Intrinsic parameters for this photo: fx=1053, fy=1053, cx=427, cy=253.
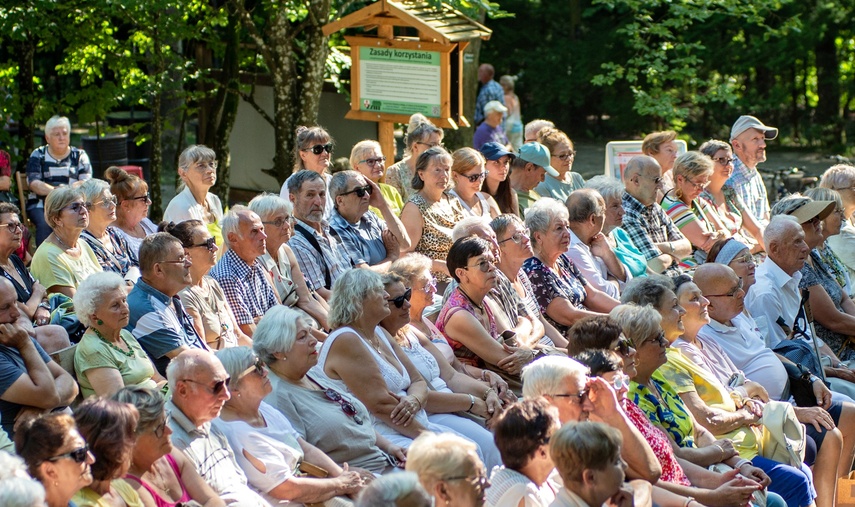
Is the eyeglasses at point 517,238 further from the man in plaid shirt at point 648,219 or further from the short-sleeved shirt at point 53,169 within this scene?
the short-sleeved shirt at point 53,169

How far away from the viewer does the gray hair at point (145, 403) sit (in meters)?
3.54

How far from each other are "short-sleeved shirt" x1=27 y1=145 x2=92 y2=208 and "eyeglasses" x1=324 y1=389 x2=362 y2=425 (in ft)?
15.6

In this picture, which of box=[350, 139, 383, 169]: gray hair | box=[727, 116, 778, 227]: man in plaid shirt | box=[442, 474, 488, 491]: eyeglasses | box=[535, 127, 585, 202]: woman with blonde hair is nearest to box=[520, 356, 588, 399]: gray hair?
box=[442, 474, 488, 491]: eyeglasses

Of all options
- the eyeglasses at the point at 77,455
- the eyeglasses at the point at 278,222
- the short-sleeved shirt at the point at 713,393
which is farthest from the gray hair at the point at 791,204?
the eyeglasses at the point at 77,455

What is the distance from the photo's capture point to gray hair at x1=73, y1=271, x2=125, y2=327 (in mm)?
4328

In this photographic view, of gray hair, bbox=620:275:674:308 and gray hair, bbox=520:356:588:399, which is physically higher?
gray hair, bbox=620:275:674:308

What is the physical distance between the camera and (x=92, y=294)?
4.33 metres

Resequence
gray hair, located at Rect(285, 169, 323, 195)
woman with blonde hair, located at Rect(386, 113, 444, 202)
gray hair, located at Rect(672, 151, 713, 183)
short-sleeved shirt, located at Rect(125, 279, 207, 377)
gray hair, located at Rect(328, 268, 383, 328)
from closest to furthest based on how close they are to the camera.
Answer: short-sleeved shirt, located at Rect(125, 279, 207, 377) < gray hair, located at Rect(328, 268, 383, 328) < gray hair, located at Rect(285, 169, 323, 195) < gray hair, located at Rect(672, 151, 713, 183) < woman with blonde hair, located at Rect(386, 113, 444, 202)

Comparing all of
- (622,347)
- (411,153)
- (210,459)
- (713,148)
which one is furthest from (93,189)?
(713,148)

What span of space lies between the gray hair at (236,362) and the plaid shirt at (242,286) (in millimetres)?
1225

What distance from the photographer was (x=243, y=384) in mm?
4090

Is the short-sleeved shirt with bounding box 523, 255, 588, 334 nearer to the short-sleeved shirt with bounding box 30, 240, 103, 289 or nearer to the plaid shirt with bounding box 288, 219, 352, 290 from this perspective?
the plaid shirt with bounding box 288, 219, 352, 290

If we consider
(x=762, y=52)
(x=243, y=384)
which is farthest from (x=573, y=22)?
(x=243, y=384)

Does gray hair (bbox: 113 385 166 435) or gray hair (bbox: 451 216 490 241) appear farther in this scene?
gray hair (bbox: 451 216 490 241)
